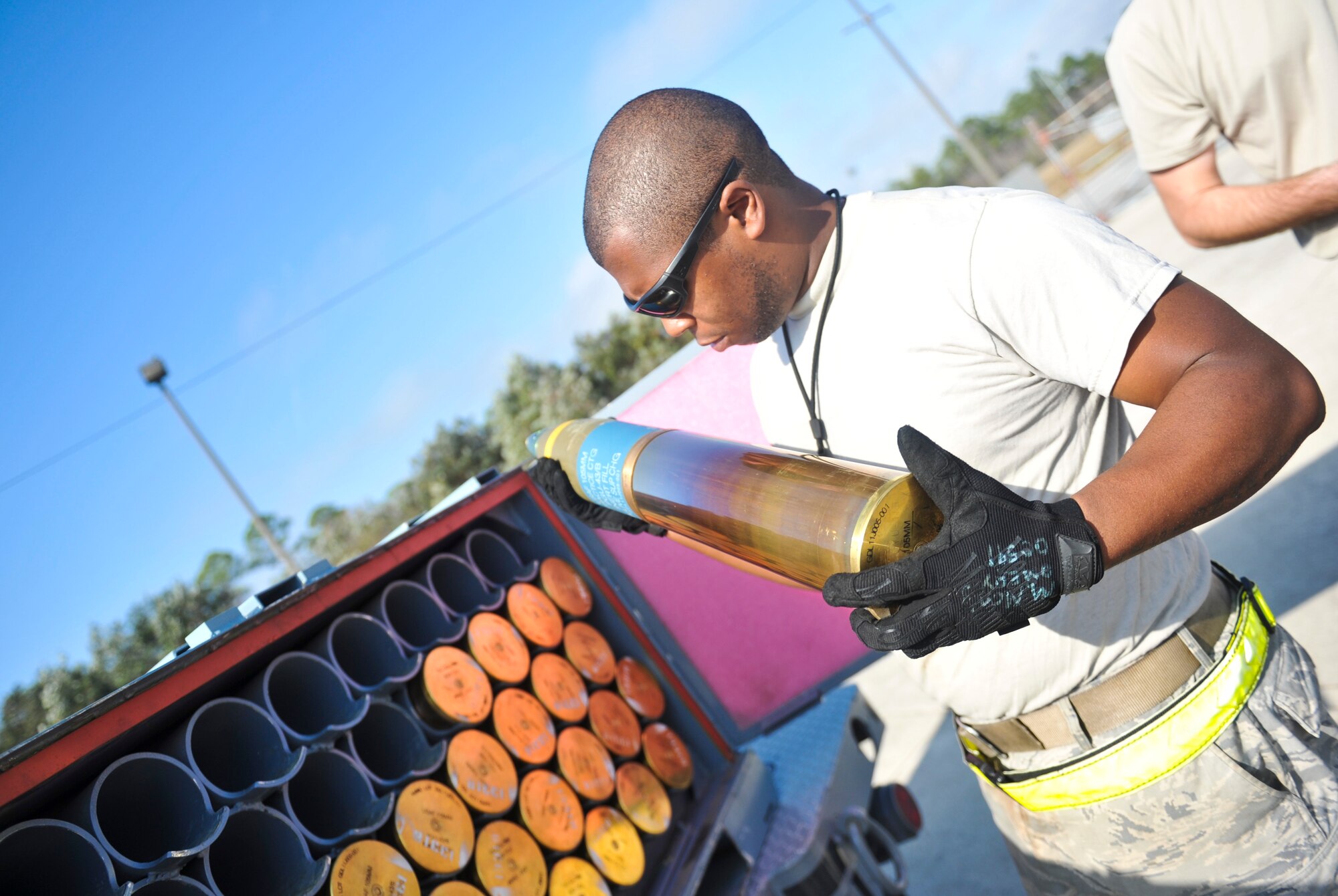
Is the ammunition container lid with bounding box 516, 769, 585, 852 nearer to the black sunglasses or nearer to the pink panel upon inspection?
the pink panel

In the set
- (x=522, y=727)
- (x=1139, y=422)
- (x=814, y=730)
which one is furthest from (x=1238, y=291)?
(x=522, y=727)

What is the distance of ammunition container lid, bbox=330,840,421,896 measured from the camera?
1896 millimetres

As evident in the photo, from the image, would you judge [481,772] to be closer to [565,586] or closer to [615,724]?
[615,724]

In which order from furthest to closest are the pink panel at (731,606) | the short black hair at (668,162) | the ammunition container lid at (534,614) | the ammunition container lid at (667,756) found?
1. the pink panel at (731,606)
2. the ammunition container lid at (667,756)
3. the ammunition container lid at (534,614)
4. the short black hair at (668,162)

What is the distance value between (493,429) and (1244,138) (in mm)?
16364

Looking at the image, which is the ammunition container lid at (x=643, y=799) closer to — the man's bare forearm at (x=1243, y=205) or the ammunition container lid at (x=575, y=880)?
the ammunition container lid at (x=575, y=880)

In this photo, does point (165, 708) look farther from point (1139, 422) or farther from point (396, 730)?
point (1139, 422)

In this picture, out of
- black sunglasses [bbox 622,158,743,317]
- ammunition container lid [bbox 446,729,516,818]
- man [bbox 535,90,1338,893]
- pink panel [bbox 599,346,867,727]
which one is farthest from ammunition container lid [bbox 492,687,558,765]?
black sunglasses [bbox 622,158,743,317]

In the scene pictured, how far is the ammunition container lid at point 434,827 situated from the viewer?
210 cm

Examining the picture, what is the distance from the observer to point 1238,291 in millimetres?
6281

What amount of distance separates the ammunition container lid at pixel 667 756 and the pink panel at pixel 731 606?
1.51 ft

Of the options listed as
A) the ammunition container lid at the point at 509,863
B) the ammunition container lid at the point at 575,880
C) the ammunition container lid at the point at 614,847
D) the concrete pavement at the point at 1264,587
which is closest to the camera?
the ammunition container lid at the point at 509,863

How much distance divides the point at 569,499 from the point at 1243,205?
206cm

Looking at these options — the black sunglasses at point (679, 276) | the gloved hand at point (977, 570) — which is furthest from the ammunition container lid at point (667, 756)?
the gloved hand at point (977, 570)
